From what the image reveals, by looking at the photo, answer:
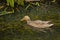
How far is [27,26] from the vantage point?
74.3 inches

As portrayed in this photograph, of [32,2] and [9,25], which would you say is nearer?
[9,25]

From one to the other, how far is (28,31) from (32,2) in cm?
67

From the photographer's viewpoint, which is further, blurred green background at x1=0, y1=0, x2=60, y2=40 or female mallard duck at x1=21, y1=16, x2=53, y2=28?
female mallard duck at x1=21, y1=16, x2=53, y2=28

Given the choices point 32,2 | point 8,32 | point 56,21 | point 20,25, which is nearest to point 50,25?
point 56,21

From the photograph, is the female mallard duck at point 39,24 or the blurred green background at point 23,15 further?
the female mallard duck at point 39,24

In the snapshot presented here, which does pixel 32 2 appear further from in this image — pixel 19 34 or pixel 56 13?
pixel 19 34

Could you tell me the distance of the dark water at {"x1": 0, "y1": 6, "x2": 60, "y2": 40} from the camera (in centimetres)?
170

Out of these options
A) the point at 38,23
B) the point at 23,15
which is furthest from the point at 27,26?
the point at 23,15

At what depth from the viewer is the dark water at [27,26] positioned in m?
1.70

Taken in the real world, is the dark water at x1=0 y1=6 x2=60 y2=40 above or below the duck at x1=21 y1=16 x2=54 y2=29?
below

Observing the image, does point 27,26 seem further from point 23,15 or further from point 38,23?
point 23,15

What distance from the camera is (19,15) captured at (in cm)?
212

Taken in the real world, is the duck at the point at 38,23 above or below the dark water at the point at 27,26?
above

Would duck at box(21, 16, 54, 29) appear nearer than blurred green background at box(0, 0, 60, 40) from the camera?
No
